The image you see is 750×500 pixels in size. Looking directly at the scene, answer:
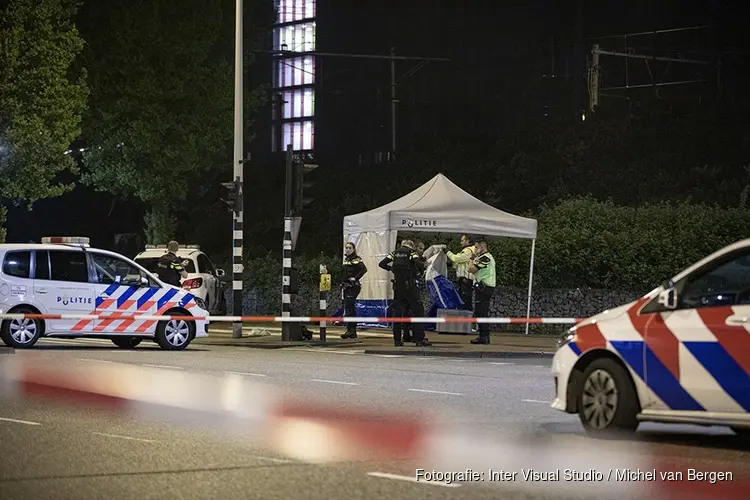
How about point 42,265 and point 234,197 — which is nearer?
point 42,265

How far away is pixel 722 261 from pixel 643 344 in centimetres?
84

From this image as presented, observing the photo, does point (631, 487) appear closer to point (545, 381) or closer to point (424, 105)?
point (545, 381)

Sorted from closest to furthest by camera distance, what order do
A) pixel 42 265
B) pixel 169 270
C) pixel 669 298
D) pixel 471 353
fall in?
pixel 669 298 < pixel 42 265 < pixel 471 353 < pixel 169 270

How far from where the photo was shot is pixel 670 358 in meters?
10.5

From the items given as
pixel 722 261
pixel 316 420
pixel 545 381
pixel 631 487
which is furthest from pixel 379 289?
pixel 631 487

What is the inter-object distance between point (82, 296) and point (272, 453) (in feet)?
41.8

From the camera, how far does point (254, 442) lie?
10609 mm

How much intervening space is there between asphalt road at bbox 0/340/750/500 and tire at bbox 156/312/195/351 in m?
4.42

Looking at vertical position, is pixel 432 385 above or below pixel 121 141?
below

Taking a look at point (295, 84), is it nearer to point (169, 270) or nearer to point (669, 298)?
point (169, 270)

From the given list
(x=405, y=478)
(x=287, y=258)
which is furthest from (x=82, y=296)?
(x=405, y=478)

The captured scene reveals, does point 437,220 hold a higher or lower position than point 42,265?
higher

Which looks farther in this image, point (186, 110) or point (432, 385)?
point (186, 110)

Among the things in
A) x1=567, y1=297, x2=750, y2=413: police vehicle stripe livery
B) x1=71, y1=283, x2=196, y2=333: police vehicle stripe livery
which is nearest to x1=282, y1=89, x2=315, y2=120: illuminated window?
x1=71, y1=283, x2=196, y2=333: police vehicle stripe livery
